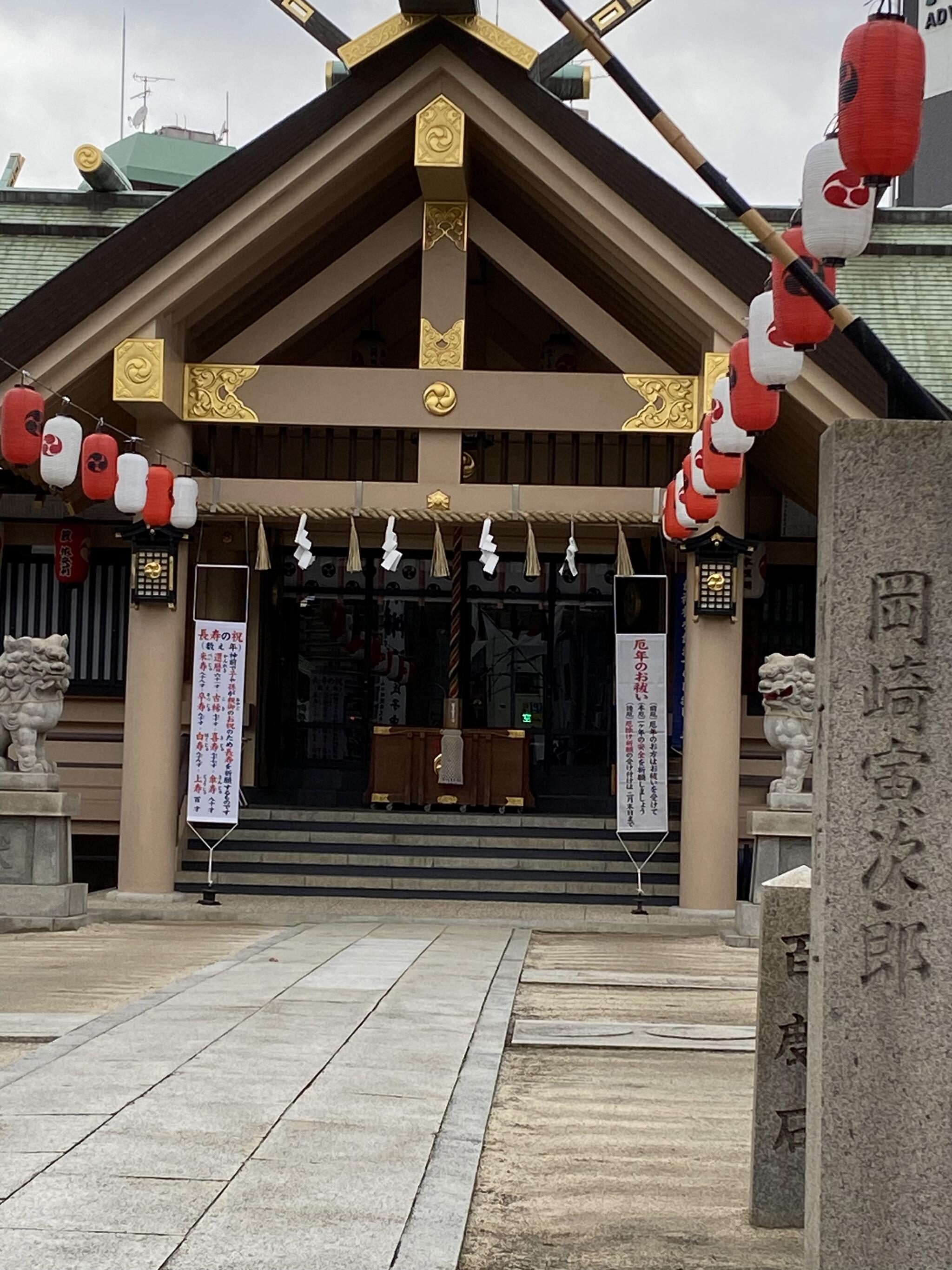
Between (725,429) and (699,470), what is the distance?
92 cm

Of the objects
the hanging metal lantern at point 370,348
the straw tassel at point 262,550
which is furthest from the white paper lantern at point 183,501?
the hanging metal lantern at point 370,348

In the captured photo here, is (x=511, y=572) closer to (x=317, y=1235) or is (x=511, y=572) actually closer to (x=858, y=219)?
(x=858, y=219)

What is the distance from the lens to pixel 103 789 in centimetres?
1681

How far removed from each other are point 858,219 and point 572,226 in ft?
22.1

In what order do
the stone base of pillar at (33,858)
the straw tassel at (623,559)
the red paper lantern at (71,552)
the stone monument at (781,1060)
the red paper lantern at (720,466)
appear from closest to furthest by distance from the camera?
the stone monument at (781,1060), the red paper lantern at (720,466), the stone base of pillar at (33,858), the straw tassel at (623,559), the red paper lantern at (71,552)

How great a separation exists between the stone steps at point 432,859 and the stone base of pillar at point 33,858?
2011 mm

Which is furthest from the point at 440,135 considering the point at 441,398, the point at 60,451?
the point at 60,451

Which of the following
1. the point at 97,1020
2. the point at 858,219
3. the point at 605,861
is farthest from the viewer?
the point at 605,861

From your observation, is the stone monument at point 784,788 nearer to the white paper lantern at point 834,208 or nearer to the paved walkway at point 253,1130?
the paved walkway at point 253,1130

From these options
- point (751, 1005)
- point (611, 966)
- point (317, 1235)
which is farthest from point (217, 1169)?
point (611, 966)

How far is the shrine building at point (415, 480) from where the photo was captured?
14258 mm

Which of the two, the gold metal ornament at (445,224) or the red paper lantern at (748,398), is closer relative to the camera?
the red paper lantern at (748,398)

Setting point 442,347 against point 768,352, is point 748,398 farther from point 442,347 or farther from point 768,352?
point 442,347

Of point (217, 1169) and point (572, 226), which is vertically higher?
point (572, 226)
